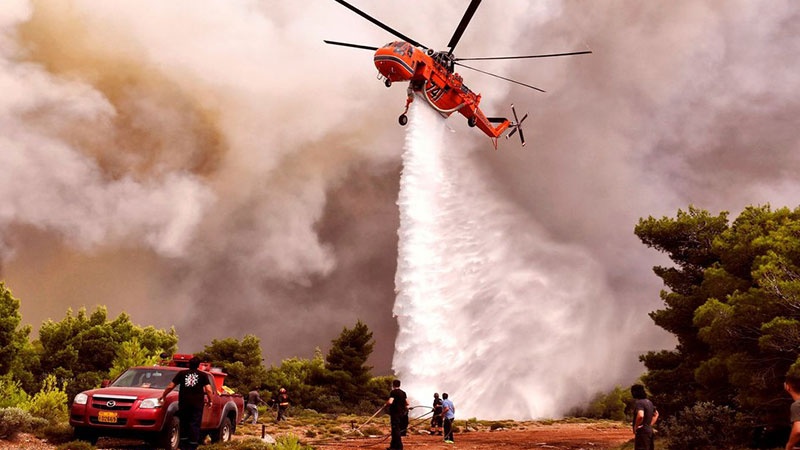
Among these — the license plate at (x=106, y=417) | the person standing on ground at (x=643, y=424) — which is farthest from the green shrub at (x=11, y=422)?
the person standing on ground at (x=643, y=424)

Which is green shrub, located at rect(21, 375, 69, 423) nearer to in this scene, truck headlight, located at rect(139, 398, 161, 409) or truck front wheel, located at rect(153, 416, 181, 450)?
truck front wheel, located at rect(153, 416, 181, 450)

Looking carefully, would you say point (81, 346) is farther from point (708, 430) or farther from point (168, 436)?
point (708, 430)

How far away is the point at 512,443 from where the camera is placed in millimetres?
22906

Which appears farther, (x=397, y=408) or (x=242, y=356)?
(x=242, y=356)

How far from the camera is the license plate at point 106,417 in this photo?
12324mm

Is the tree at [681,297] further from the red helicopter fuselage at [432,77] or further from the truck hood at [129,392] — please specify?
the truck hood at [129,392]

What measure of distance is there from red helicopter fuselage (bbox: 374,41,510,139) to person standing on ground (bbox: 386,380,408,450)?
23304mm

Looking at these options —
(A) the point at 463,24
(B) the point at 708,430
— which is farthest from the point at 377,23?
(B) the point at 708,430

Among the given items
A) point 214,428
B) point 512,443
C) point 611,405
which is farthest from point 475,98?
Result: point 611,405

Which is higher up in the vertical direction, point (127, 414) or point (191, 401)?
point (191, 401)

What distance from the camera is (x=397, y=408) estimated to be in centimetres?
1486

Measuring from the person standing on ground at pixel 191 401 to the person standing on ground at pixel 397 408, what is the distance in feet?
16.4

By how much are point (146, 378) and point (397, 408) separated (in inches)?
234

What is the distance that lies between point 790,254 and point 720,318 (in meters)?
2.83
